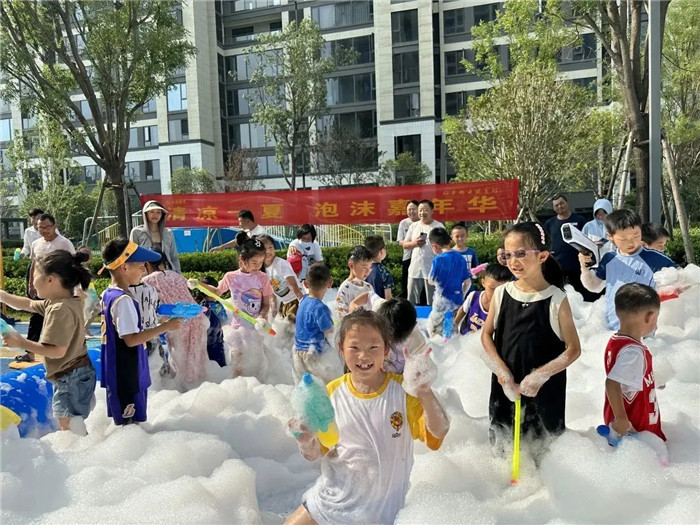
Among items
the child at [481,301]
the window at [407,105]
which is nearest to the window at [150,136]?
the window at [407,105]

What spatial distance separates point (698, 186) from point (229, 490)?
2722 centimetres

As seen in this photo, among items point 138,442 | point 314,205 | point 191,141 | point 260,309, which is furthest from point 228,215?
point 191,141

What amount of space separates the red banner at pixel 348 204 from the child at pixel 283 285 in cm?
458

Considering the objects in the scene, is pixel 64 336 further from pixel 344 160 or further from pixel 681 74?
pixel 344 160

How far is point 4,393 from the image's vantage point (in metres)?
3.90

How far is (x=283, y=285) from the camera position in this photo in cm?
572

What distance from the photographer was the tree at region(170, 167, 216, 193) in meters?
31.0

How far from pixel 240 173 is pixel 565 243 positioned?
2687 centimetres

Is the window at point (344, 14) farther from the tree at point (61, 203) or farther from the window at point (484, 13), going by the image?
the tree at point (61, 203)

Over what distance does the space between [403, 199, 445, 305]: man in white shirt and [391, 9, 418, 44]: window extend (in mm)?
27553

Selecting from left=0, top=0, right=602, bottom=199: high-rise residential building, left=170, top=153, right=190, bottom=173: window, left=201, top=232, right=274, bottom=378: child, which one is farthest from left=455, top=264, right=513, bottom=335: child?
left=170, top=153, right=190, bottom=173: window

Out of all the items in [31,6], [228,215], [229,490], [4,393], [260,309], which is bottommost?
[229,490]

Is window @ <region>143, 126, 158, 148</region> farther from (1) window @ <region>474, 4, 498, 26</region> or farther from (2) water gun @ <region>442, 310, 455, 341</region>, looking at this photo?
(2) water gun @ <region>442, 310, 455, 341</region>

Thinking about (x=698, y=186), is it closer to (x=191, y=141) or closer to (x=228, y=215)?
(x=228, y=215)
